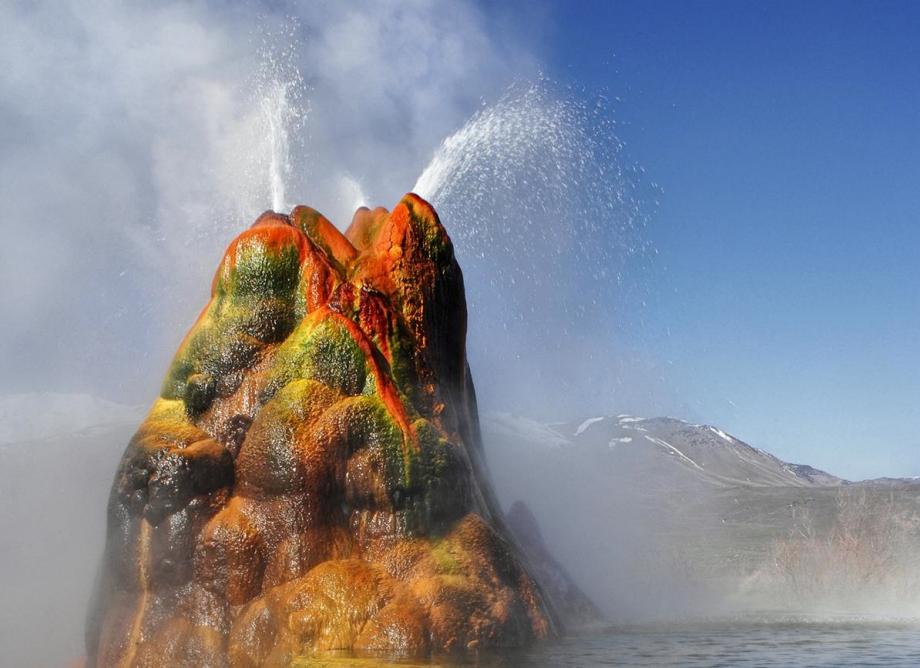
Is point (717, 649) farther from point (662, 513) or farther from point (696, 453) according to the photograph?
point (696, 453)

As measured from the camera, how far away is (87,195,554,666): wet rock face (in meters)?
11.5

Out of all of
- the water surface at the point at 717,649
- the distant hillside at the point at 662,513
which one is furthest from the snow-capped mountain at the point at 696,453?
the water surface at the point at 717,649

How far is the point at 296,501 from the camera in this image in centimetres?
1220

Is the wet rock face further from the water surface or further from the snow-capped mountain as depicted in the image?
the snow-capped mountain

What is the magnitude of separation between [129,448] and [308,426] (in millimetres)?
2677

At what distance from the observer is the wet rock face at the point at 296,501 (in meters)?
11.5

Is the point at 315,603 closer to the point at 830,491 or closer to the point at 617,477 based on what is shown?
the point at 617,477

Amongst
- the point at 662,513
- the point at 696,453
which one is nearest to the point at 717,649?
the point at 662,513

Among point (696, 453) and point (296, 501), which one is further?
point (696, 453)

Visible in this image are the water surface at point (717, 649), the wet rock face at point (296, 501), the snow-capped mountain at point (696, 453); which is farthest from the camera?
the snow-capped mountain at point (696, 453)

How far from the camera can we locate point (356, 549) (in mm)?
12383

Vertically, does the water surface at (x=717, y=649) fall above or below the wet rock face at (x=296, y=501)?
below

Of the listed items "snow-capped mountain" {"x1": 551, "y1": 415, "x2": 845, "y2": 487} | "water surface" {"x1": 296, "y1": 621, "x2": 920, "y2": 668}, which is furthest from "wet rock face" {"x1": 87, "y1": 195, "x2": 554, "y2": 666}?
"snow-capped mountain" {"x1": 551, "y1": 415, "x2": 845, "y2": 487}

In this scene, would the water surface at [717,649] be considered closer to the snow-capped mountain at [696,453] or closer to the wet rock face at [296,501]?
the wet rock face at [296,501]
